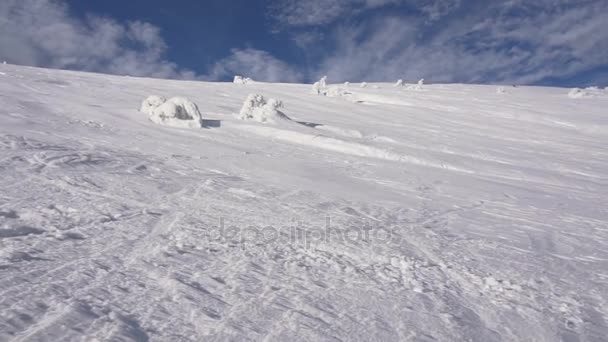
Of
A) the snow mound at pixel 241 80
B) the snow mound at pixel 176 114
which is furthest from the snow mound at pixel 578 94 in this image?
the snow mound at pixel 176 114

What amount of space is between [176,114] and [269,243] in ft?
26.0

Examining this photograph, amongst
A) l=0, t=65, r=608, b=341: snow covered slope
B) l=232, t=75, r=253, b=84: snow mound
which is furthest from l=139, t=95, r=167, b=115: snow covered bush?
l=232, t=75, r=253, b=84: snow mound

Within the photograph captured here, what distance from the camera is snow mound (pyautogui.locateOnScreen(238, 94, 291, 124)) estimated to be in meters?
12.0

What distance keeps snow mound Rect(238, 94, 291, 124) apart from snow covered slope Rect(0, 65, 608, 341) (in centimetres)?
275

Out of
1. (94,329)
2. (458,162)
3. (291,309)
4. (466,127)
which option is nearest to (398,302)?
(291,309)

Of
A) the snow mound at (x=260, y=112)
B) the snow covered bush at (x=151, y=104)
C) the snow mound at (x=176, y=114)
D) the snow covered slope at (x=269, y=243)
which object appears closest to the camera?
the snow covered slope at (x=269, y=243)

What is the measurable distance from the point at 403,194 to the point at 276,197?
2.44 metres

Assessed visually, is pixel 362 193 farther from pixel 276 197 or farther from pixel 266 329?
pixel 266 329

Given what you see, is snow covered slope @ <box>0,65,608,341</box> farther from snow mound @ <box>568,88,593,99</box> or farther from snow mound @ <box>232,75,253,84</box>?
snow mound @ <box>568,88,593,99</box>

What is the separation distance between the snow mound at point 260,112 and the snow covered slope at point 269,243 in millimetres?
2753

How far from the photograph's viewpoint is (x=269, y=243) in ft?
11.5

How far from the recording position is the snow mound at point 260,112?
12000mm

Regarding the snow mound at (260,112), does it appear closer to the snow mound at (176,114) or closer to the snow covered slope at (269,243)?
the snow mound at (176,114)

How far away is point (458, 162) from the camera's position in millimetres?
10281
